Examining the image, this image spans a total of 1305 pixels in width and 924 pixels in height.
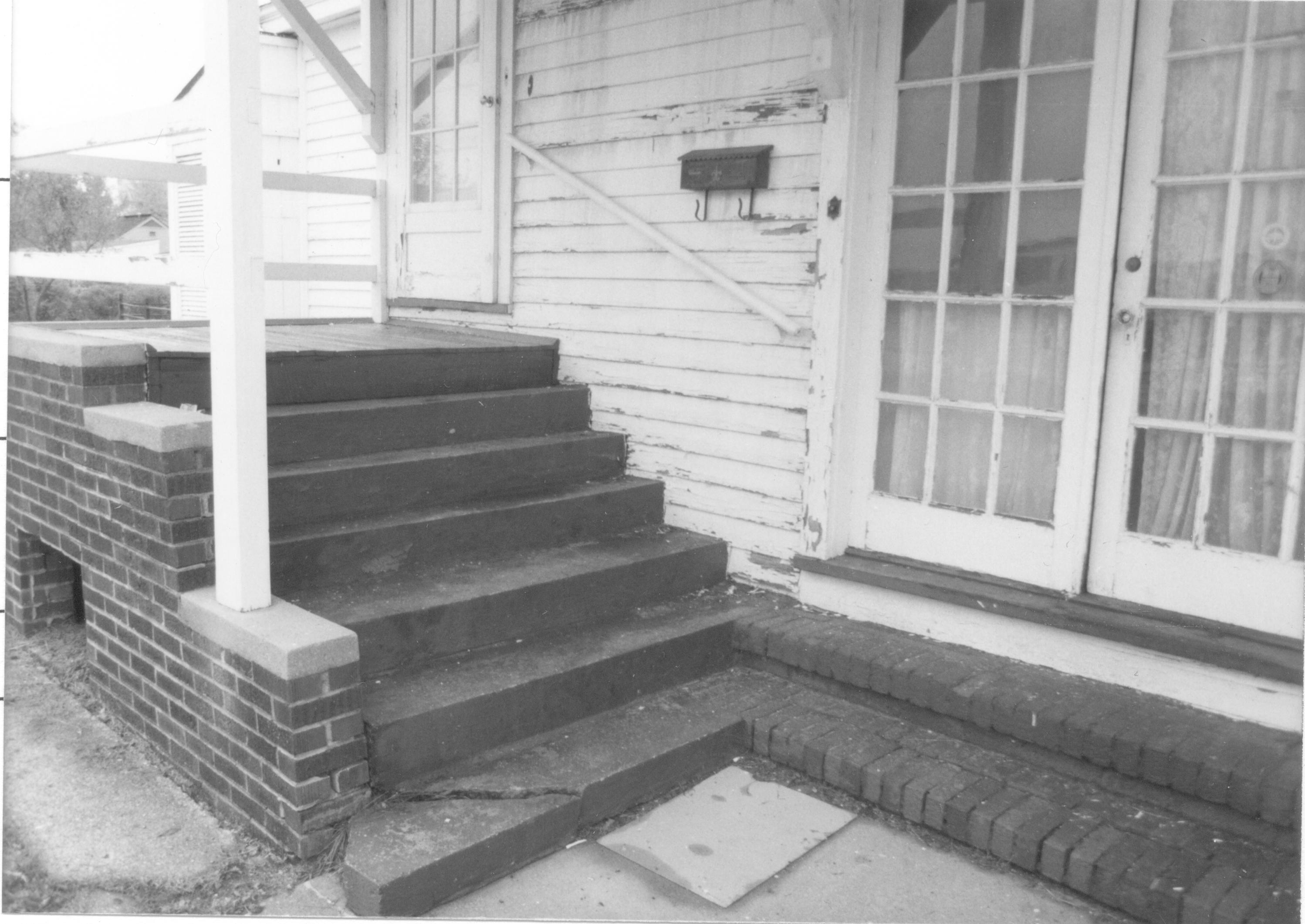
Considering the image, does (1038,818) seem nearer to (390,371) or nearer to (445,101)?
(390,371)

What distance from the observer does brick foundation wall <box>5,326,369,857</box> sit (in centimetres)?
252

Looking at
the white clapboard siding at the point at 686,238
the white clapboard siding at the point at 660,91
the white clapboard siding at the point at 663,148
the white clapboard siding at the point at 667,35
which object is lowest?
the white clapboard siding at the point at 686,238

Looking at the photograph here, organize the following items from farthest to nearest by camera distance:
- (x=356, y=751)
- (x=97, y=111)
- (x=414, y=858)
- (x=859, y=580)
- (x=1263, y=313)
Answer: (x=859, y=580) < (x=97, y=111) < (x=1263, y=313) < (x=356, y=751) < (x=414, y=858)

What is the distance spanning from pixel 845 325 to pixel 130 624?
2378 millimetres

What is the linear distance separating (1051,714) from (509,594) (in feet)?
5.08

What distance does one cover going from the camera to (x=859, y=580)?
348cm

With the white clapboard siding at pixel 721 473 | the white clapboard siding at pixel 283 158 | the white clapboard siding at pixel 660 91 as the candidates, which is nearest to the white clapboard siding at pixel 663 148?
the white clapboard siding at pixel 660 91

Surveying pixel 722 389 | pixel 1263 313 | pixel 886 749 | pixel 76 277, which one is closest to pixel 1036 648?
pixel 886 749

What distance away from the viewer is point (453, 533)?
3.42 meters

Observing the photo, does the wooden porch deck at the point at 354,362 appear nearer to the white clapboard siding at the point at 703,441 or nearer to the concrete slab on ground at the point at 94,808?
the white clapboard siding at the point at 703,441

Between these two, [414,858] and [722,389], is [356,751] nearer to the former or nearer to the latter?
[414,858]

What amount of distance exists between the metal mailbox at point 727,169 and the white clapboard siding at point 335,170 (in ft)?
10.1

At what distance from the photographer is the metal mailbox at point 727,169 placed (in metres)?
3.66

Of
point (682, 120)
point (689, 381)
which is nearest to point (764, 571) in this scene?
point (689, 381)
